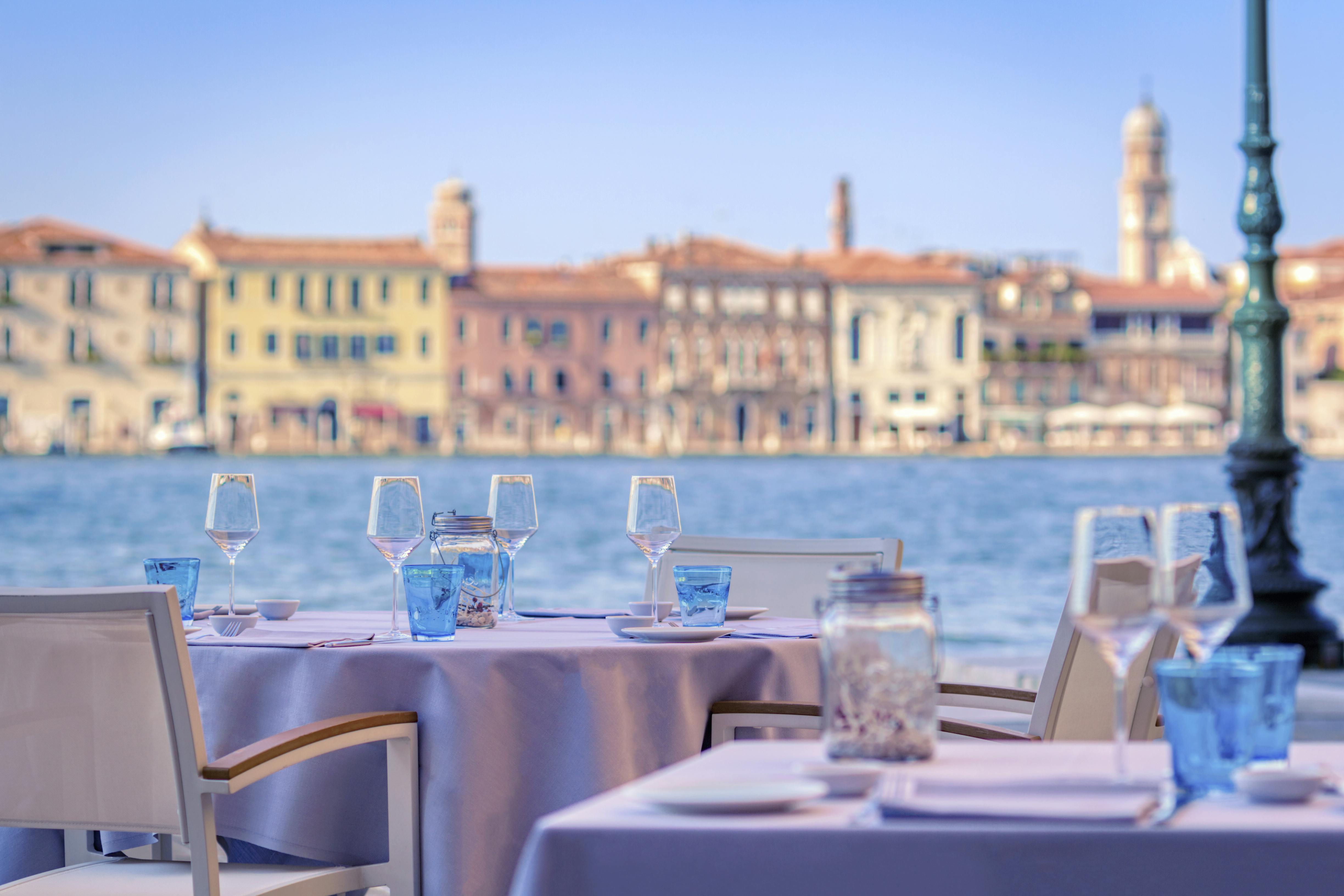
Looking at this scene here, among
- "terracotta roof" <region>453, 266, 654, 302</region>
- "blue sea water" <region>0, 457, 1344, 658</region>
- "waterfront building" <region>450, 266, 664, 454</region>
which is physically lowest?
"blue sea water" <region>0, 457, 1344, 658</region>

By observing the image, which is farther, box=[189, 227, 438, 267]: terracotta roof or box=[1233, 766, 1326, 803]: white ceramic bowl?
box=[189, 227, 438, 267]: terracotta roof

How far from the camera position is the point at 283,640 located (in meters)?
2.33

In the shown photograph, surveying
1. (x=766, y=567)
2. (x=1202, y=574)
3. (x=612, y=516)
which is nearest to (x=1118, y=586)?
(x=1202, y=574)

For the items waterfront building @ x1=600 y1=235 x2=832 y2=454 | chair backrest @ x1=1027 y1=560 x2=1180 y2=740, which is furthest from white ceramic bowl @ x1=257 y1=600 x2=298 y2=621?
waterfront building @ x1=600 y1=235 x2=832 y2=454

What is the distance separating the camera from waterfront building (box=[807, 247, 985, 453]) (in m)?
59.8

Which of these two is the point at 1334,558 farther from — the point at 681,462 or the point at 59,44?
the point at 59,44

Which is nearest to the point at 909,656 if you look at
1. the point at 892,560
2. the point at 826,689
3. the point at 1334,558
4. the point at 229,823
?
the point at 826,689

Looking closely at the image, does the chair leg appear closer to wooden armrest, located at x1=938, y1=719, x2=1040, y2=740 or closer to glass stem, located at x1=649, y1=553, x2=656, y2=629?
Answer: glass stem, located at x1=649, y1=553, x2=656, y2=629

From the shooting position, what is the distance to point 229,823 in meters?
2.35

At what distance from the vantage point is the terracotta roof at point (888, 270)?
2351 inches

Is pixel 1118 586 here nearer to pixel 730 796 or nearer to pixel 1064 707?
pixel 730 796

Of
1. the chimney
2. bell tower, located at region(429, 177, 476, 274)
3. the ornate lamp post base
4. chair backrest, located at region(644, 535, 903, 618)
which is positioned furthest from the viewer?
the chimney

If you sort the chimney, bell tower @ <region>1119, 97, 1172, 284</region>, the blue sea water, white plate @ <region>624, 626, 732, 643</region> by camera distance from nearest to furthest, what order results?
white plate @ <region>624, 626, 732, 643</region> < the blue sea water < the chimney < bell tower @ <region>1119, 97, 1172, 284</region>

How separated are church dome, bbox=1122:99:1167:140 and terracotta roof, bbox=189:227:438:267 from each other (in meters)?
40.0
